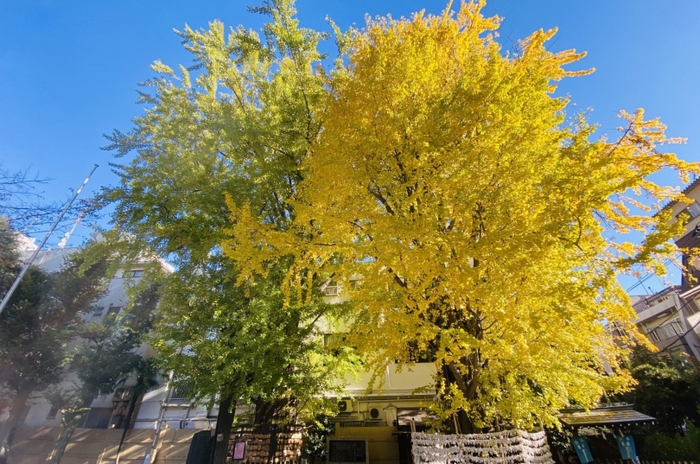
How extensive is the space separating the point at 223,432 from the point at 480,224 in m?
9.31

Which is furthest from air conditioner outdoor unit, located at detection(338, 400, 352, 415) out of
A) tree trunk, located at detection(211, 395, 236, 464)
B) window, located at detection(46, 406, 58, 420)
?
window, located at detection(46, 406, 58, 420)

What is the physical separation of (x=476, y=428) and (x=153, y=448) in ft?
55.1

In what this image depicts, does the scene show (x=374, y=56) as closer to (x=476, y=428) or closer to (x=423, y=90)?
(x=423, y=90)

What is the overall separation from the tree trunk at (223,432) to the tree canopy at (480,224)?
642 centimetres

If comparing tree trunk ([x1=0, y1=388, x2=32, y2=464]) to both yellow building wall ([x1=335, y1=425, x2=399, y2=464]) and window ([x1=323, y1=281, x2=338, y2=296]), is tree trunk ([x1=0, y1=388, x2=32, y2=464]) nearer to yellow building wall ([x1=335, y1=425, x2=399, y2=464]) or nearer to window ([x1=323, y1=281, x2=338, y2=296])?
window ([x1=323, y1=281, x2=338, y2=296])

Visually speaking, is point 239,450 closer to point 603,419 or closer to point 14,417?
point 603,419

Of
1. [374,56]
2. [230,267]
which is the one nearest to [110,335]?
[230,267]

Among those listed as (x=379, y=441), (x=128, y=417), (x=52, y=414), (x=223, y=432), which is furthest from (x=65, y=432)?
(x=379, y=441)

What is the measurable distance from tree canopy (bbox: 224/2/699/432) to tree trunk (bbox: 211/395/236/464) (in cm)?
642

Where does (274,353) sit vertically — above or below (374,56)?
below

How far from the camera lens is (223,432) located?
8.65m

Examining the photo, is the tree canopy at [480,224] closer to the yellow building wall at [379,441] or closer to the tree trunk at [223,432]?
the tree trunk at [223,432]

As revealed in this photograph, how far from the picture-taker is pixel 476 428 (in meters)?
4.64

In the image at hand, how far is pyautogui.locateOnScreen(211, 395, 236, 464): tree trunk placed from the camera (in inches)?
328
